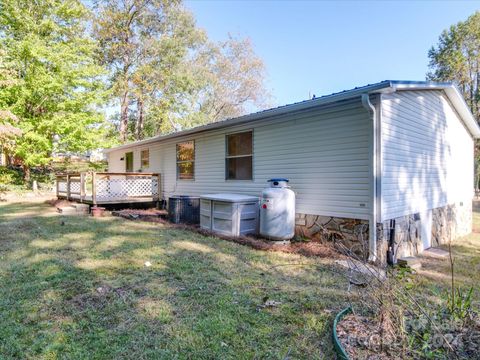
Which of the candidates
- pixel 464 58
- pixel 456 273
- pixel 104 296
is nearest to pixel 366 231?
pixel 456 273

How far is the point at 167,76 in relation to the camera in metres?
20.1

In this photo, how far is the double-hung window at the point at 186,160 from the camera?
9719mm

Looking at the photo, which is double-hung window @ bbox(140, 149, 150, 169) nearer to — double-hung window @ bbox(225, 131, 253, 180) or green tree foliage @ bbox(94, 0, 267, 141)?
double-hung window @ bbox(225, 131, 253, 180)

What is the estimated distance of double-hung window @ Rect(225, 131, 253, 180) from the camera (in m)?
7.68

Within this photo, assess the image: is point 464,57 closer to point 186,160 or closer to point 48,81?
point 186,160

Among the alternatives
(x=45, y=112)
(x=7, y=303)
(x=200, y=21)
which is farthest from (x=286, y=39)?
(x=7, y=303)

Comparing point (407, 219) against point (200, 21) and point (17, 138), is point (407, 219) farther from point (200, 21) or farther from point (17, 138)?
point (200, 21)

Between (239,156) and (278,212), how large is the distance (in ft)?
8.04

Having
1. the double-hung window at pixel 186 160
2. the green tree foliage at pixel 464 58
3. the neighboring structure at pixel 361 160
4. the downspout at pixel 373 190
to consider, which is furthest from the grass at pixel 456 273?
the green tree foliage at pixel 464 58

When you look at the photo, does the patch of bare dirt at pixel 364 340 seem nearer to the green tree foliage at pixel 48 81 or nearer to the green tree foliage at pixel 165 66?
the green tree foliage at pixel 48 81

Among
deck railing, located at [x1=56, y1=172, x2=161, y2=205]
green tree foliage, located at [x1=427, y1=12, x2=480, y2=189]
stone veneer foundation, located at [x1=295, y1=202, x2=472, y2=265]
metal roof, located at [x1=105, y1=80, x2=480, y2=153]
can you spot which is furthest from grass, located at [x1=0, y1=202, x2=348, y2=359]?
green tree foliage, located at [x1=427, y1=12, x2=480, y2=189]

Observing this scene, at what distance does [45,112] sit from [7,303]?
49.9 ft

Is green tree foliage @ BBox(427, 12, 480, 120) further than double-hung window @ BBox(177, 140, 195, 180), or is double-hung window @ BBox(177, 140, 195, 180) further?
green tree foliage @ BBox(427, 12, 480, 120)

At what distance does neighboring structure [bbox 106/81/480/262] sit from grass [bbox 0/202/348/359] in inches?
46.5
